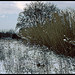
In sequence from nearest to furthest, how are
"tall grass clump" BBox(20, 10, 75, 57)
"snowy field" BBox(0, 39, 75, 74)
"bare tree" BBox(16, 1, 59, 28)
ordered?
"snowy field" BBox(0, 39, 75, 74)
"tall grass clump" BBox(20, 10, 75, 57)
"bare tree" BBox(16, 1, 59, 28)

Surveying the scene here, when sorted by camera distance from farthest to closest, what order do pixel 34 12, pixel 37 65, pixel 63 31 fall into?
pixel 34 12 < pixel 63 31 < pixel 37 65

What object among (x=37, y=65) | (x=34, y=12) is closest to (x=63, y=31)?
(x=37, y=65)

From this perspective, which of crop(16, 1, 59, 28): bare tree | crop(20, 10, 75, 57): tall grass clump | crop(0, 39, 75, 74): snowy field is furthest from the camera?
crop(16, 1, 59, 28): bare tree

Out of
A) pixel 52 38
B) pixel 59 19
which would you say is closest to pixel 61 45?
pixel 52 38

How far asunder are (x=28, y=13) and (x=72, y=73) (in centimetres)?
2554

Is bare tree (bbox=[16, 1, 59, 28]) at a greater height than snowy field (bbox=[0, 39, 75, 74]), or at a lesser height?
lesser

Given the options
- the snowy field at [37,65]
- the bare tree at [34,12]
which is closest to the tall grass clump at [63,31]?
the snowy field at [37,65]

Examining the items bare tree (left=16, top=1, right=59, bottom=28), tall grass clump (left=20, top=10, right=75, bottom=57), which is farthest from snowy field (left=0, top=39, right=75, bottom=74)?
bare tree (left=16, top=1, right=59, bottom=28)

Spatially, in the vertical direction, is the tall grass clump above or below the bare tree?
above

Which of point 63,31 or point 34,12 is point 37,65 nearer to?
point 63,31

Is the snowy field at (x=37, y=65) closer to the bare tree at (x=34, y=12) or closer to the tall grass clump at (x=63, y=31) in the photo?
the tall grass clump at (x=63, y=31)

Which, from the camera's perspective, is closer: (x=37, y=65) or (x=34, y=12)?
(x=37, y=65)

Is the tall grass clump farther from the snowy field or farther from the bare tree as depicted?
the bare tree

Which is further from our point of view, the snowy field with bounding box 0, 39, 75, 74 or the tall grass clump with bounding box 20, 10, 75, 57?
the tall grass clump with bounding box 20, 10, 75, 57
